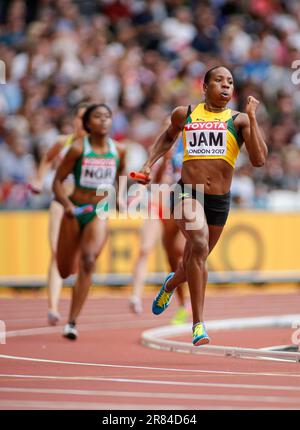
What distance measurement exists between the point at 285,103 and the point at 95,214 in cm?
1126

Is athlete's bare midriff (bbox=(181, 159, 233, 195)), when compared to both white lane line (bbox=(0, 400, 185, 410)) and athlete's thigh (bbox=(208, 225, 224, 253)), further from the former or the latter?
white lane line (bbox=(0, 400, 185, 410))

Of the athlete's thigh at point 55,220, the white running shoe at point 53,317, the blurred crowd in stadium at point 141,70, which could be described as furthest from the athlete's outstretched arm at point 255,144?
the blurred crowd in stadium at point 141,70

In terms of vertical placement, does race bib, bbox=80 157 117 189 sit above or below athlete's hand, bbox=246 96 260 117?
above

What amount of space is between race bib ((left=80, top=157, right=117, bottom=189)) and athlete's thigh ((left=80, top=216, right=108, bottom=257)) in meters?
0.42

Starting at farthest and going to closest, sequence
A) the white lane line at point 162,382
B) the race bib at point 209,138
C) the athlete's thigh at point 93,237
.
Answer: the athlete's thigh at point 93,237
the race bib at point 209,138
the white lane line at point 162,382

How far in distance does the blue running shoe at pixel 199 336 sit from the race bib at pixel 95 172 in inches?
126

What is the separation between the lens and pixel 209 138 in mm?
11039

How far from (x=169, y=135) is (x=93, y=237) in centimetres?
220

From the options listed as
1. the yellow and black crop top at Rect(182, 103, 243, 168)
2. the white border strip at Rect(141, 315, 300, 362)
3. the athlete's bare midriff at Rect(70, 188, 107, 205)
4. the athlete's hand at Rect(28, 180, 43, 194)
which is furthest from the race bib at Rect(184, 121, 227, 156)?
the athlete's hand at Rect(28, 180, 43, 194)

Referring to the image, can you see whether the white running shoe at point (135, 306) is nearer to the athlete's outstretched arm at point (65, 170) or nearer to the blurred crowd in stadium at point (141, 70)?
the athlete's outstretched arm at point (65, 170)

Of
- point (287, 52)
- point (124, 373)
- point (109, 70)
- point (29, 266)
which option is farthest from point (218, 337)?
point (287, 52)

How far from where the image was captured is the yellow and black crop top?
435 inches

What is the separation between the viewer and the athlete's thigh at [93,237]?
43.3ft
